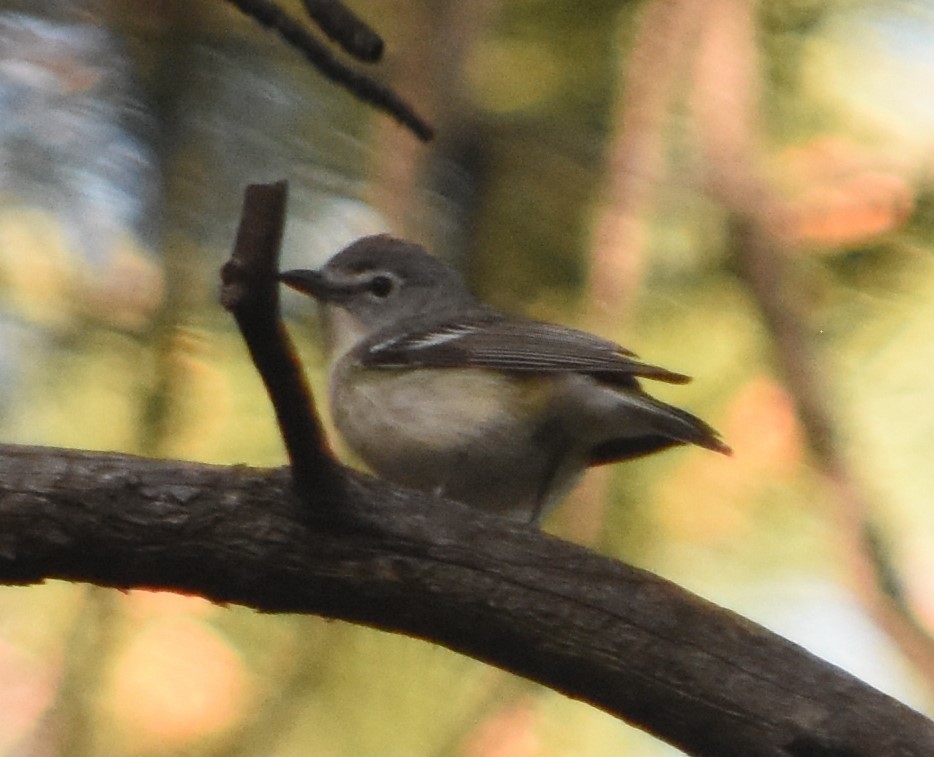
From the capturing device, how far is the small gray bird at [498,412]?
3348mm

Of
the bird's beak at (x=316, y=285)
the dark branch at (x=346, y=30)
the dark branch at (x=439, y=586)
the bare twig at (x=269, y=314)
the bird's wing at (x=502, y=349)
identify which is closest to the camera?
the bare twig at (x=269, y=314)

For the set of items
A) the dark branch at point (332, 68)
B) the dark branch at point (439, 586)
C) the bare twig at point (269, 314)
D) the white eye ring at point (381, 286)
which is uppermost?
the white eye ring at point (381, 286)

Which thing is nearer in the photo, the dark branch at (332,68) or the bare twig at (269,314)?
the bare twig at (269,314)

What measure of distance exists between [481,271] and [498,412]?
0.52 meters

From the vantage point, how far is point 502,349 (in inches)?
136

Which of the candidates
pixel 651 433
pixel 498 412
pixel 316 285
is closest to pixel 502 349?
pixel 498 412

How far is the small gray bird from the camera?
3348 millimetres

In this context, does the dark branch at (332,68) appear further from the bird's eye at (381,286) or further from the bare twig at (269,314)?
the bird's eye at (381,286)

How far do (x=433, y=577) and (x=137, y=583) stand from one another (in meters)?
0.52

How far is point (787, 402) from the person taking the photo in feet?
12.2

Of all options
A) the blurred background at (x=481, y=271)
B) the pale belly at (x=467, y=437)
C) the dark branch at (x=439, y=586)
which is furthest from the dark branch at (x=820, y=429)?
the dark branch at (x=439, y=586)

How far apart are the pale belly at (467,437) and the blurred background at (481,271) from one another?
0.28 metres

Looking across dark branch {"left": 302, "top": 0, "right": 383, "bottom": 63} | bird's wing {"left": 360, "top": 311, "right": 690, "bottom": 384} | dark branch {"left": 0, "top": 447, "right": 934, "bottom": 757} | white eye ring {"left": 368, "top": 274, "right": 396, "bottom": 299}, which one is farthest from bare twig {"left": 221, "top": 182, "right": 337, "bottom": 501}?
white eye ring {"left": 368, "top": 274, "right": 396, "bottom": 299}

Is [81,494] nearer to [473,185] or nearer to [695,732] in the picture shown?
[695,732]
